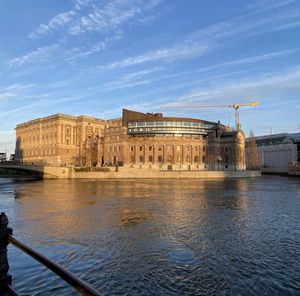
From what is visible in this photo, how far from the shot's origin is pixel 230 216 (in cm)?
2697

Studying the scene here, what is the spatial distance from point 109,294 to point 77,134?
517ft

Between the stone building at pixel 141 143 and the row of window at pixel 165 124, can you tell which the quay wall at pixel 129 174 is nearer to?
the stone building at pixel 141 143

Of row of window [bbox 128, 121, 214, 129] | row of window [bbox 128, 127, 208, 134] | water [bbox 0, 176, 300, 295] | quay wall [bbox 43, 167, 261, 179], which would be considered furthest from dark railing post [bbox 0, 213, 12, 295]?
row of window [bbox 128, 121, 214, 129]

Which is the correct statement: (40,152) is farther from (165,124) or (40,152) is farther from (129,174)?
(129,174)

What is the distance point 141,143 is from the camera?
461ft

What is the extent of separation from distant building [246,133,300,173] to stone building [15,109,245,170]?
24.5 meters

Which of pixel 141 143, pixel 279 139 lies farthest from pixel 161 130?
pixel 279 139

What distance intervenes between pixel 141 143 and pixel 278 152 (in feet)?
264

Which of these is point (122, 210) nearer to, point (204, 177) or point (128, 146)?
point (204, 177)

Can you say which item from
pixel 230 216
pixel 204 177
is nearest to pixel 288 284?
pixel 230 216

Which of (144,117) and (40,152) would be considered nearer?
(144,117)

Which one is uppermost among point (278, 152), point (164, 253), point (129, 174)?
point (278, 152)

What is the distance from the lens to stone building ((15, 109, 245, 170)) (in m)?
141

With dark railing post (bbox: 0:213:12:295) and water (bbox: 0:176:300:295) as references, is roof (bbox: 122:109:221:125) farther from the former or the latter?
dark railing post (bbox: 0:213:12:295)
